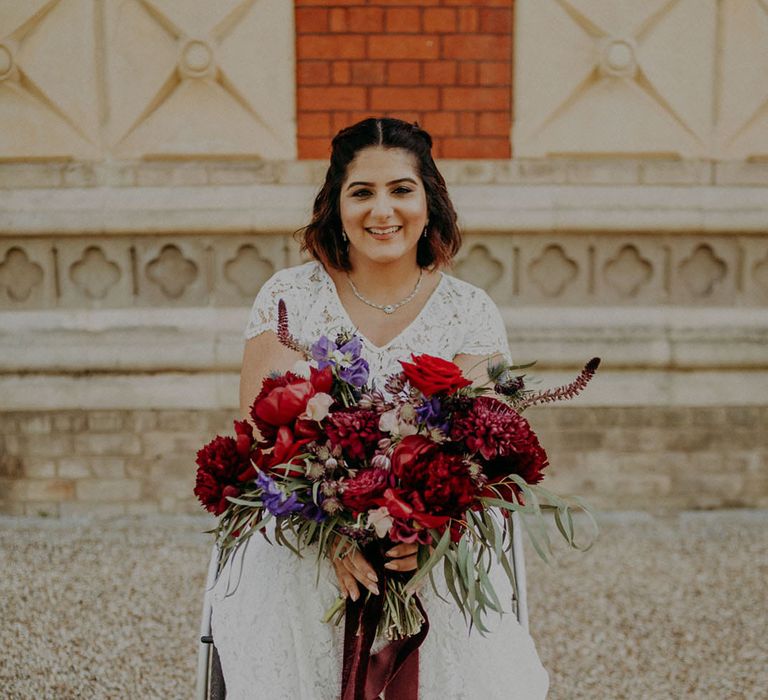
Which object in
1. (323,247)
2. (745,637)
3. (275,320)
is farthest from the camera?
(745,637)

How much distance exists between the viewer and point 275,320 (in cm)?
236

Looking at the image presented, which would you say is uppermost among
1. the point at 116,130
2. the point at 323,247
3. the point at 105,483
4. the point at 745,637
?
the point at 116,130

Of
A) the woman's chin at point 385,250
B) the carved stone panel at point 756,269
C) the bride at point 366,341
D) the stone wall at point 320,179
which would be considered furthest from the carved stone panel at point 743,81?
the woman's chin at point 385,250

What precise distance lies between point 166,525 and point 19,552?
756mm

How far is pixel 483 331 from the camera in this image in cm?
238

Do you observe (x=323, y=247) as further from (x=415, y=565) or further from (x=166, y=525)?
(x=166, y=525)

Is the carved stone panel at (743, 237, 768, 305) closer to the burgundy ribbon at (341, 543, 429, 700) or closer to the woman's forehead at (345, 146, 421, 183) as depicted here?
the woman's forehead at (345, 146, 421, 183)

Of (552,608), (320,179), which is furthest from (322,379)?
(320,179)

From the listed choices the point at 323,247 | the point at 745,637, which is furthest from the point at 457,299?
the point at 745,637

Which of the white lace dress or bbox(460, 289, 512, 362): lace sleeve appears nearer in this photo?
the white lace dress

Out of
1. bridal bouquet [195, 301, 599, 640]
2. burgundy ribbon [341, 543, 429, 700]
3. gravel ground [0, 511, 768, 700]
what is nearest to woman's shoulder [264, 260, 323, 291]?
bridal bouquet [195, 301, 599, 640]

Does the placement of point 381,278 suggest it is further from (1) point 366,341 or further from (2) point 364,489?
(2) point 364,489

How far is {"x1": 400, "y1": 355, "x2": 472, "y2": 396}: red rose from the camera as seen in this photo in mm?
1530

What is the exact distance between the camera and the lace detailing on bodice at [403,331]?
7.68 ft
